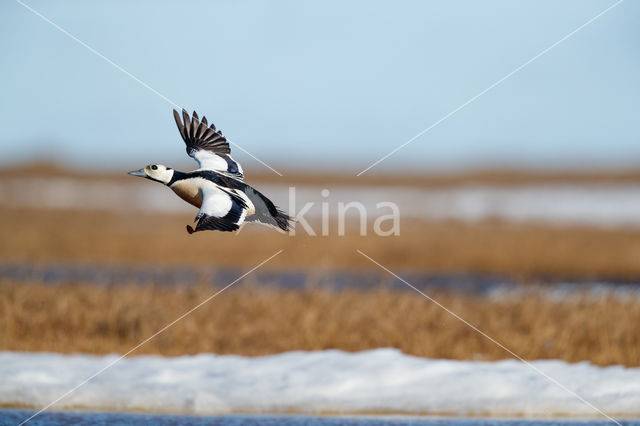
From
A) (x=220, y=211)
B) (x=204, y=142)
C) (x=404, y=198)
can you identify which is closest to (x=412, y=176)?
(x=404, y=198)

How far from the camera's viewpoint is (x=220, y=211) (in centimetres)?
548

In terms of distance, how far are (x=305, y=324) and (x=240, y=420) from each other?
282cm

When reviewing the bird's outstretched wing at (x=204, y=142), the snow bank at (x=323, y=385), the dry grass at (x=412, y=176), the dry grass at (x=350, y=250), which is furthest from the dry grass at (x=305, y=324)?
the dry grass at (x=412, y=176)

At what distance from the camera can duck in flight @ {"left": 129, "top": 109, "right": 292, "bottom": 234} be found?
5.47 m

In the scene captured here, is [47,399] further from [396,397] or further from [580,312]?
[580,312]

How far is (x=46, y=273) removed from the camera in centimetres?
1766

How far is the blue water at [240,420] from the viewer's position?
722 cm

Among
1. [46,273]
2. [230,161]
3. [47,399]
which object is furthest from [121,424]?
[46,273]

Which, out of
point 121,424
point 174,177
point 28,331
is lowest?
point 121,424

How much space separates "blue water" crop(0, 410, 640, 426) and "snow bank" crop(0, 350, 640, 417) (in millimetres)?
215

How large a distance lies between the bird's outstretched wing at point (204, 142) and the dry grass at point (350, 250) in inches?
484

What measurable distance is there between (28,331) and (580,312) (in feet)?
23.0

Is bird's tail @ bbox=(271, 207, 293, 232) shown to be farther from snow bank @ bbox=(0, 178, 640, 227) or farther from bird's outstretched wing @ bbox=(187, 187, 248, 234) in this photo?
snow bank @ bbox=(0, 178, 640, 227)

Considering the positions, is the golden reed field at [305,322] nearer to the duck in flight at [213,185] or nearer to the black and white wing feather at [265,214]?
the duck in flight at [213,185]
